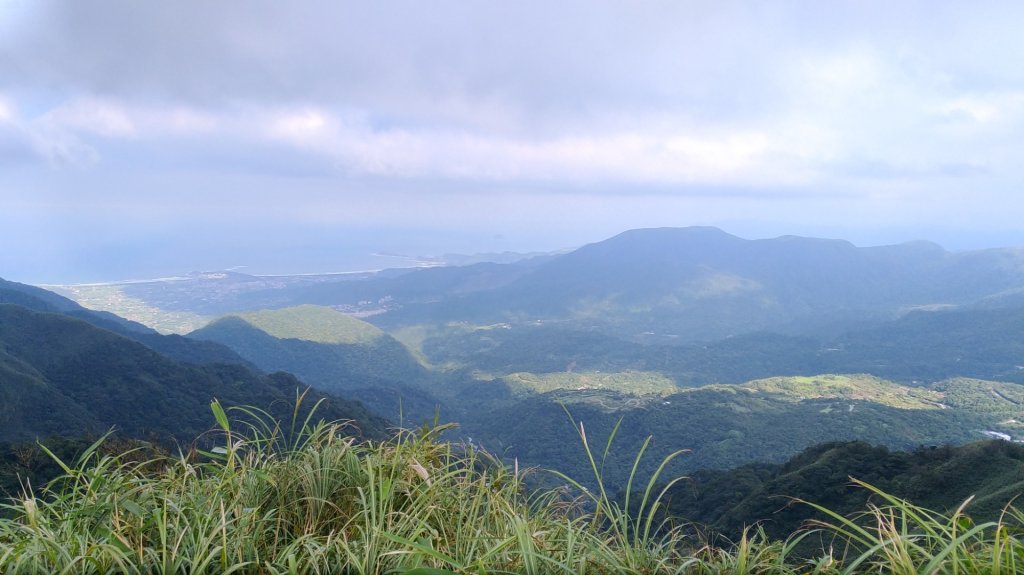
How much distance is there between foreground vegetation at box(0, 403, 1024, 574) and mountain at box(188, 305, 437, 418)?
8107 cm

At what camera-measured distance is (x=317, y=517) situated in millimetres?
2396

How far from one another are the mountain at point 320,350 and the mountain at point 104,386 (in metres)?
39.2

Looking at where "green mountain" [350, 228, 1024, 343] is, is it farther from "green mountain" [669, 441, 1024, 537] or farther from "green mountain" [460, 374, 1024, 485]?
"green mountain" [669, 441, 1024, 537]

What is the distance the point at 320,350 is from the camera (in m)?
98.6

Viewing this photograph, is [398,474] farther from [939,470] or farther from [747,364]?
[747,364]

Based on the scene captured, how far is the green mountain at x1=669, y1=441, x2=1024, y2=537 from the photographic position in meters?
19.7

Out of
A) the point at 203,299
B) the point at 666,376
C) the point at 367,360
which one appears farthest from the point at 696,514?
the point at 203,299

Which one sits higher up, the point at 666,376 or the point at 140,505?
the point at 140,505

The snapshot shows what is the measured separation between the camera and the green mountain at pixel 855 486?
776 inches

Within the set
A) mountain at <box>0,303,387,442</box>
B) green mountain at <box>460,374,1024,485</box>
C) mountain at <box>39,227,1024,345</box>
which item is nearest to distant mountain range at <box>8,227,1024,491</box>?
green mountain at <box>460,374,1024,485</box>

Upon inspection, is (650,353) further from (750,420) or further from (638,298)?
(638,298)

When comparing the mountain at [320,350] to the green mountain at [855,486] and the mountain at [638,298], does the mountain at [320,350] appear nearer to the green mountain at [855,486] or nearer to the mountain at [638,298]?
the mountain at [638,298]

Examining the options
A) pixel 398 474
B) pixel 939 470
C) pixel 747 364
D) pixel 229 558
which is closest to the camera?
pixel 229 558

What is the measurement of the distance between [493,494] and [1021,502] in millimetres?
19607
